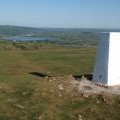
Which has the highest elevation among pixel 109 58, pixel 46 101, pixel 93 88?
pixel 109 58

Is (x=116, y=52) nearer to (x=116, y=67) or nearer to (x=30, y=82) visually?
(x=116, y=67)

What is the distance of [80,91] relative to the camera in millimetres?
29453

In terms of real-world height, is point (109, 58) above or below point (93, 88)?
above

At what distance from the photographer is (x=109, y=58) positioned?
30406 mm

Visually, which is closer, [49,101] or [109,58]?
[49,101]

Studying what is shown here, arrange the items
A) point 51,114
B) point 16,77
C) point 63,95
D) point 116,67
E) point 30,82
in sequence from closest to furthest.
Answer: point 51,114
point 63,95
point 116,67
point 30,82
point 16,77

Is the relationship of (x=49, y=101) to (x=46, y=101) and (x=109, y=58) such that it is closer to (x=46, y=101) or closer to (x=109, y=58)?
(x=46, y=101)

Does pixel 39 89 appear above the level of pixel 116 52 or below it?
below

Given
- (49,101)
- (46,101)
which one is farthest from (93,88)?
Answer: (46,101)

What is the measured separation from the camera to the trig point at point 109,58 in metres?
30.3

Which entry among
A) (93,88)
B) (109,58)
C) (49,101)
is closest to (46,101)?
Result: (49,101)

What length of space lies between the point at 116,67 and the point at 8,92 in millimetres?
10388

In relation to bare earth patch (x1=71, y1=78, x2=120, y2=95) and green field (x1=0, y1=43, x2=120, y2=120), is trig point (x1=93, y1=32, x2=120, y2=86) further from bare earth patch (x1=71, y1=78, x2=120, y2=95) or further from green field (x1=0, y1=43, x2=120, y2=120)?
green field (x1=0, y1=43, x2=120, y2=120)

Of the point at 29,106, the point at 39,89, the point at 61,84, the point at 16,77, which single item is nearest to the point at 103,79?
the point at 61,84
